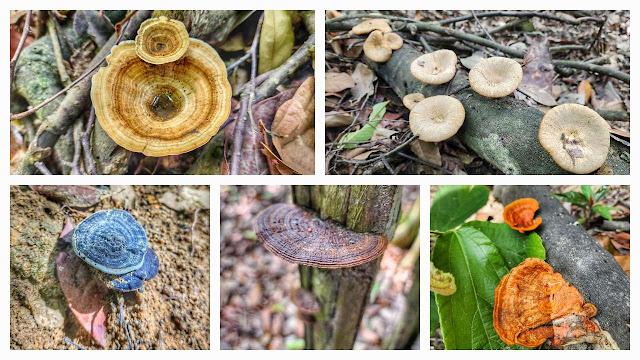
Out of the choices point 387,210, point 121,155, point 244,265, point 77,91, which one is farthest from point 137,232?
point 387,210

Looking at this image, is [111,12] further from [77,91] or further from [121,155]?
[121,155]

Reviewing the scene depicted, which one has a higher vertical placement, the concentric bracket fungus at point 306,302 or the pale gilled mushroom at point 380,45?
the pale gilled mushroom at point 380,45

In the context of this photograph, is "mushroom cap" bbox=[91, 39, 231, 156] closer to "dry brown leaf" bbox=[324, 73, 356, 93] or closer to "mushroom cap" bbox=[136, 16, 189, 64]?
"mushroom cap" bbox=[136, 16, 189, 64]

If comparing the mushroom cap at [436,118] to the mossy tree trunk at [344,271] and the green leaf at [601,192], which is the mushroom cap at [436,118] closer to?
the mossy tree trunk at [344,271]

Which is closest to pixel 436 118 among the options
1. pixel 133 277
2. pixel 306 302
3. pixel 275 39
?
pixel 275 39

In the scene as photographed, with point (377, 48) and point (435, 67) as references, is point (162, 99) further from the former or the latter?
point (435, 67)

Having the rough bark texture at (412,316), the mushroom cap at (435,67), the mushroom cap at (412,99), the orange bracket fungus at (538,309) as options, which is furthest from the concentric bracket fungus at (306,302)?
the mushroom cap at (435,67)
